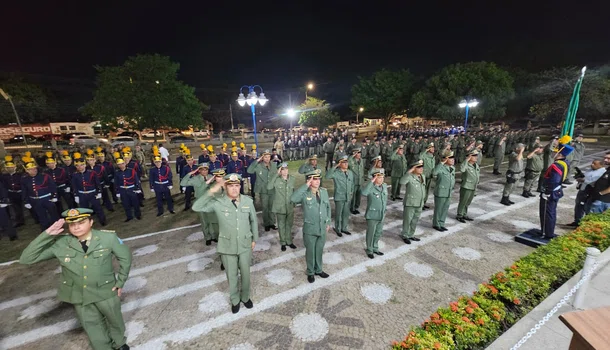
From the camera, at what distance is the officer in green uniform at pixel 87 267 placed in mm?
2953

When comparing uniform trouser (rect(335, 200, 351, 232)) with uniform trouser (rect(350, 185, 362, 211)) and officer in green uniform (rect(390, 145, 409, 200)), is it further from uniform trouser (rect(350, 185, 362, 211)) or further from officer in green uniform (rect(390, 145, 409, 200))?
officer in green uniform (rect(390, 145, 409, 200))

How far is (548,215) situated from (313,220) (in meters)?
5.44

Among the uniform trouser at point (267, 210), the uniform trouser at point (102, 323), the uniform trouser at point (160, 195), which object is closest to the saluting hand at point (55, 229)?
the uniform trouser at point (102, 323)

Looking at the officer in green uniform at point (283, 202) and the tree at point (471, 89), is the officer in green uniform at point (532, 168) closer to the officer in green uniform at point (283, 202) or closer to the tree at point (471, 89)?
the officer in green uniform at point (283, 202)

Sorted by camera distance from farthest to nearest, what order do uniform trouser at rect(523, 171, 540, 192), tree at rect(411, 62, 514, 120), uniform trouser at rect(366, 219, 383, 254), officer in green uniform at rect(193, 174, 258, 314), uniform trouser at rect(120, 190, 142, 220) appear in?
1. tree at rect(411, 62, 514, 120)
2. uniform trouser at rect(523, 171, 540, 192)
3. uniform trouser at rect(120, 190, 142, 220)
4. uniform trouser at rect(366, 219, 383, 254)
5. officer in green uniform at rect(193, 174, 258, 314)

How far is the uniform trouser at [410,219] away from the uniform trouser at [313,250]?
2.54 meters

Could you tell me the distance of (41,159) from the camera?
14.4 m

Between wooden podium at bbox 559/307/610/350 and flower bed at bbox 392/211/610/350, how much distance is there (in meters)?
1.19

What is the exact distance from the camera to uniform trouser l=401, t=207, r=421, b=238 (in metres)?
6.08

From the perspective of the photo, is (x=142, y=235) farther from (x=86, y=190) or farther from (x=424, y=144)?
(x=424, y=144)

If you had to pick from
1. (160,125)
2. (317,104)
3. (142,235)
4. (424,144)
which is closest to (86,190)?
(142,235)

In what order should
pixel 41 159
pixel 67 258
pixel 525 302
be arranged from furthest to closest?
pixel 41 159
pixel 525 302
pixel 67 258

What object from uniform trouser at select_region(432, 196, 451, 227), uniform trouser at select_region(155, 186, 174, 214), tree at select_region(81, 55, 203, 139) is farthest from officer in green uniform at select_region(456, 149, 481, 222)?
tree at select_region(81, 55, 203, 139)

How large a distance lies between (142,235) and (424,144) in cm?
1426
